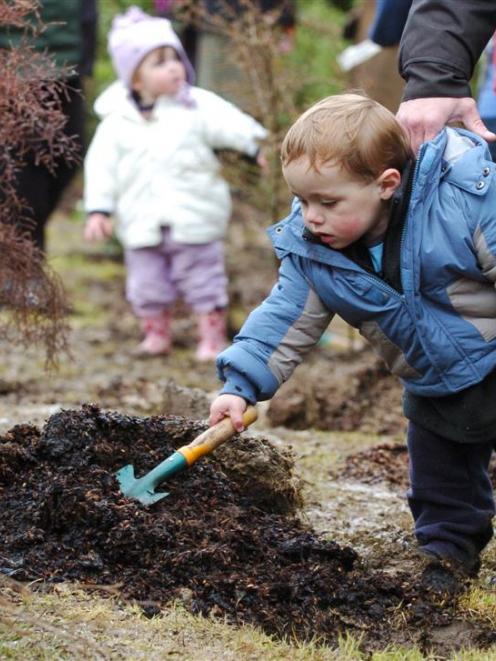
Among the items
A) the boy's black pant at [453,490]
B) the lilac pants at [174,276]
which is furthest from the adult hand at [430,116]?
the lilac pants at [174,276]

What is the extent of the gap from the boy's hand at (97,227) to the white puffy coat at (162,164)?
193 millimetres

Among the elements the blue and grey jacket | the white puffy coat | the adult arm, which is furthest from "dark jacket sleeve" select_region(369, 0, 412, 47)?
the white puffy coat

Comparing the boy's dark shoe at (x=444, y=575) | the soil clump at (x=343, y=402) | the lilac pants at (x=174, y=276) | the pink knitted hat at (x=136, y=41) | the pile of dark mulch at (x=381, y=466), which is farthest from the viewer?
the lilac pants at (x=174, y=276)

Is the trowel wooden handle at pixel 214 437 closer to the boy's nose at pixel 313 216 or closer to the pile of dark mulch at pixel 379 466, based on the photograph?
the boy's nose at pixel 313 216

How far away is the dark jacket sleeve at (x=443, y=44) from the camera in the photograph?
361 centimetres

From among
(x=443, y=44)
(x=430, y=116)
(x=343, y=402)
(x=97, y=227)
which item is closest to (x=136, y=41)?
(x=97, y=227)

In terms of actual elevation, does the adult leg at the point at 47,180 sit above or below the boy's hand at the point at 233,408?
above

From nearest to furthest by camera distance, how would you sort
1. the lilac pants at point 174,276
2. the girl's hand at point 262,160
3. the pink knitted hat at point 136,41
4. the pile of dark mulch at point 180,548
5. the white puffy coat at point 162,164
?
1. the pile of dark mulch at point 180,548
2. the girl's hand at point 262,160
3. the pink knitted hat at point 136,41
4. the white puffy coat at point 162,164
5. the lilac pants at point 174,276

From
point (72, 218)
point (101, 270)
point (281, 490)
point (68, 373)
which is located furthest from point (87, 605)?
point (72, 218)

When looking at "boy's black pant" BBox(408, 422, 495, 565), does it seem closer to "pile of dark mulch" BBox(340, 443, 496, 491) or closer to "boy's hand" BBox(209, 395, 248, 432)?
"boy's hand" BBox(209, 395, 248, 432)

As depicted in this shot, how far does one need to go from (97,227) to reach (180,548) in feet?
13.3

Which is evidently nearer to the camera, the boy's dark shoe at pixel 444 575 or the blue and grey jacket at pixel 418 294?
the blue and grey jacket at pixel 418 294

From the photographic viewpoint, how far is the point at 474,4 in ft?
12.3

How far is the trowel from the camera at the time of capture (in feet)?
11.2
